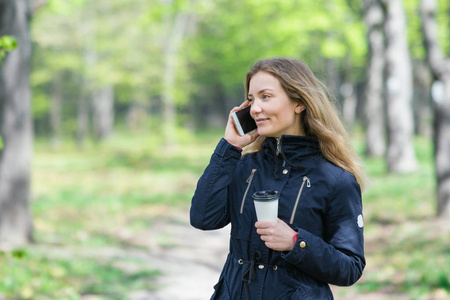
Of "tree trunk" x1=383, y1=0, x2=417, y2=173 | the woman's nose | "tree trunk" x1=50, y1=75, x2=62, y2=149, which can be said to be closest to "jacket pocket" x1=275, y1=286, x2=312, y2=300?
the woman's nose

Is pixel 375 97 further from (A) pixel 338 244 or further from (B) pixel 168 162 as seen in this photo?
(A) pixel 338 244

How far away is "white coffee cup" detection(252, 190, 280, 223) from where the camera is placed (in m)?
1.97

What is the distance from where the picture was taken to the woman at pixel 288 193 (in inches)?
81.6

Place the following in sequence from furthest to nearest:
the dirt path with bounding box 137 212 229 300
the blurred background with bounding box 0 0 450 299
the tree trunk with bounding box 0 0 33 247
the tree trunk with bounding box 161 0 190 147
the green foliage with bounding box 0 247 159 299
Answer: the tree trunk with bounding box 161 0 190 147, the tree trunk with bounding box 0 0 33 247, the blurred background with bounding box 0 0 450 299, the dirt path with bounding box 137 212 229 300, the green foliage with bounding box 0 247 159 299

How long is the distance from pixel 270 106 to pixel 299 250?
2.07ft

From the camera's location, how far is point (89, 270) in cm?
693

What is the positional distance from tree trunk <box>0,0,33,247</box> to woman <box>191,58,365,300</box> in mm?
6430

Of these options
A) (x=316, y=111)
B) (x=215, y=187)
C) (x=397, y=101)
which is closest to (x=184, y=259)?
(x=215, y=187)

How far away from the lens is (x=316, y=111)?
229 cm

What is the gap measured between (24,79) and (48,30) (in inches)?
942

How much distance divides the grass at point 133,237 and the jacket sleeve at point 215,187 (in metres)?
0.68

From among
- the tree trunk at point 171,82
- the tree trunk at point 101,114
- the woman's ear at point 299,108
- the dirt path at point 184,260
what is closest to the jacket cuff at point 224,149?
the woman's ear at point 299,108

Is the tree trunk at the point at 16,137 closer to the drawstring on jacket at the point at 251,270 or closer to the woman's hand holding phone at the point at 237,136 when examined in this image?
the woman's hand holding phone at the point at 237,136

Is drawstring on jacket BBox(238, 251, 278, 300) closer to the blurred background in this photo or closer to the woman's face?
the woman's face
